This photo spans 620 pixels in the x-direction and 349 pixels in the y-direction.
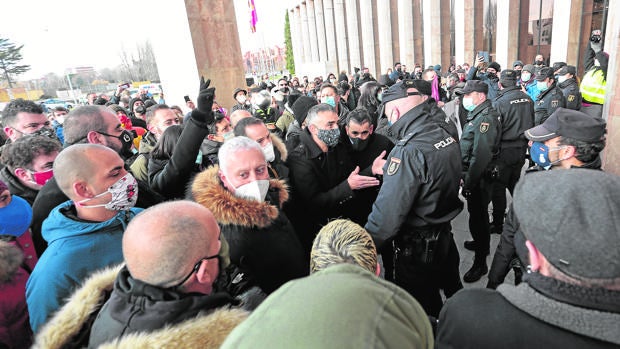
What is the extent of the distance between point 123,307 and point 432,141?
7.25 feet

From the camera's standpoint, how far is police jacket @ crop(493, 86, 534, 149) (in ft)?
14.6

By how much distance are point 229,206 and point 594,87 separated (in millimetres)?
7939

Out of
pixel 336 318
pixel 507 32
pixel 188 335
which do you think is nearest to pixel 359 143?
pixel 188 335

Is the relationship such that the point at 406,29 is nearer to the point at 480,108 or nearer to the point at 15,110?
the point at 480,108

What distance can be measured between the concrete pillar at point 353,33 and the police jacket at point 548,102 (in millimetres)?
22972

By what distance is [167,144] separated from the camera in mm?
3242

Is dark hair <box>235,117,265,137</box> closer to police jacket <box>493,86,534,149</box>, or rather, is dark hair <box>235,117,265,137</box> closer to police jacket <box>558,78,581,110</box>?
police jacket <box>493,86,534,149</box>

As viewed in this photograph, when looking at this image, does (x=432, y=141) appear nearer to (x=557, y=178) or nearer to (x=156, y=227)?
(x=557, y=178)

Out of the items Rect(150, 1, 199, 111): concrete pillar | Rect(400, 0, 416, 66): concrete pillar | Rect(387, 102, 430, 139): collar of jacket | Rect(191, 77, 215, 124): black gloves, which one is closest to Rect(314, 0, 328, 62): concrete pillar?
Rect(400, 0, 416, 66): concrete pillar

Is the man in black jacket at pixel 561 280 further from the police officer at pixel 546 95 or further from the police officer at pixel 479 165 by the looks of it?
the police officer at pixel 546 95

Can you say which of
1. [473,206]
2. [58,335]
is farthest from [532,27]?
[58,335]

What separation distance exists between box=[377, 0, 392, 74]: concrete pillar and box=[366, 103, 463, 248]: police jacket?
23023 mm

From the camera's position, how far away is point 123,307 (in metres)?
1.20

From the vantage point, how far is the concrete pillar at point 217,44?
722cm
